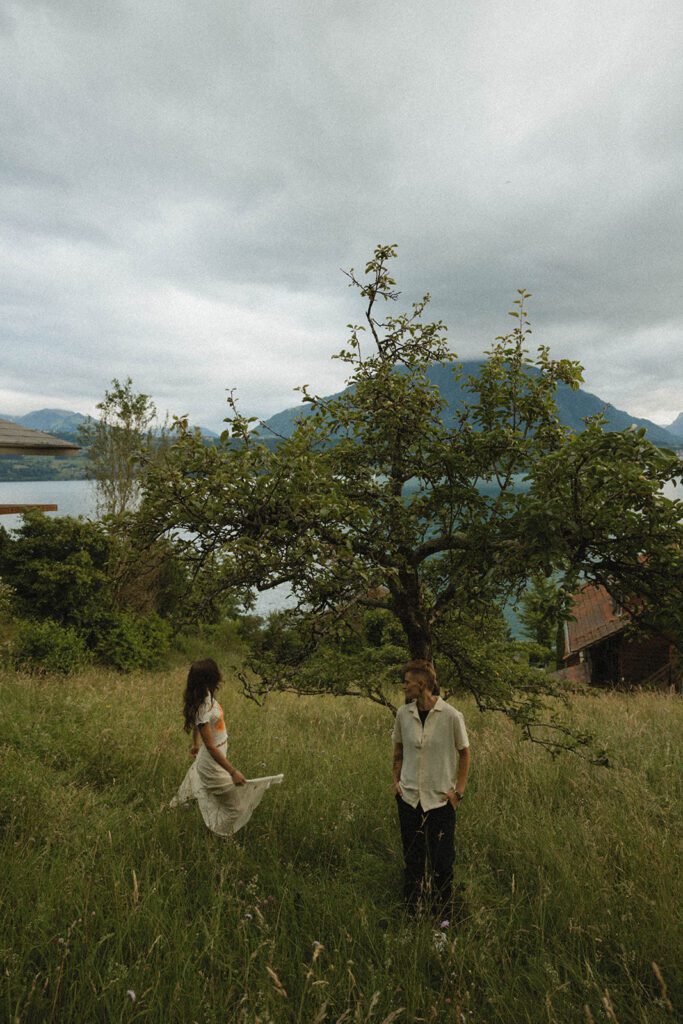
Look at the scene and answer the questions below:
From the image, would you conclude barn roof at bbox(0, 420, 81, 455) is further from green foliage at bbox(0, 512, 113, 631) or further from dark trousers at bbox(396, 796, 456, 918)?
dark trousers at bbox(396, 796, 456, 918)

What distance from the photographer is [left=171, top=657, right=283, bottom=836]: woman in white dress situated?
485 cm

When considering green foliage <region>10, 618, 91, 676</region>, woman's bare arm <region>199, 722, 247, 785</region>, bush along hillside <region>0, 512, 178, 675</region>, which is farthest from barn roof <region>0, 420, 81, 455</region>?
Result: woman's bare arm <region>199, 722, 247, 785</region>

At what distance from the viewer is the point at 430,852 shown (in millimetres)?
3852


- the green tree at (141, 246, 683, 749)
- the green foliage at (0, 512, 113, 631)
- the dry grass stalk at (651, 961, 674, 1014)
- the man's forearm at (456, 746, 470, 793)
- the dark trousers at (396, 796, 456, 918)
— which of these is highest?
the green tree at (141, 246, 683, 749)

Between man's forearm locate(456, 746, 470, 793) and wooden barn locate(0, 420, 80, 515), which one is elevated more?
wooden barn locate(0, 420, 80, 515)

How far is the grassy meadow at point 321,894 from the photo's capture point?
9.46 ft

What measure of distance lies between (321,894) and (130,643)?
15.1 m

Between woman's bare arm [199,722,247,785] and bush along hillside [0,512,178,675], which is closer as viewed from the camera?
woman's bare arm [199,722,247,785]

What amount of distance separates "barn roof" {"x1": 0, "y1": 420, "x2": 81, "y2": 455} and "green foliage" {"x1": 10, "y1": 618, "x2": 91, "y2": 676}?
466cm

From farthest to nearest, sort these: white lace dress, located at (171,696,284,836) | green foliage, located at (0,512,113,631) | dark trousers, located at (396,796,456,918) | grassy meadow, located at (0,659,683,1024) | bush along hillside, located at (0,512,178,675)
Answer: green foliage, located at (0,512,113,631), bush along hillside, located at (0,512,178,675), white lace dress, located at (171,696,284,836), dark trousers, located at (396,796,456,918), grassy meadow, located at (0,659,683,1024)

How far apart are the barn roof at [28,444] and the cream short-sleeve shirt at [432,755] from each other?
480 inches

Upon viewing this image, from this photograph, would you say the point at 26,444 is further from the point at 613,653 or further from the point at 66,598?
the point at 613,653

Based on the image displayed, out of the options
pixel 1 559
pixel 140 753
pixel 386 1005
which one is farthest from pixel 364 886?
pixel 1 559

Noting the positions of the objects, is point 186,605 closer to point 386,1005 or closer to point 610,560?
point 386,1005
